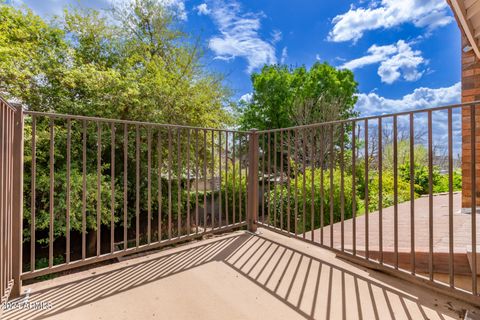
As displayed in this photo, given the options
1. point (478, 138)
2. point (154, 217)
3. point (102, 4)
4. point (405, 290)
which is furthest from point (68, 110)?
point (478, 138)

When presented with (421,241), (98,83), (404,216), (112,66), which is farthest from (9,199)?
(112,66)

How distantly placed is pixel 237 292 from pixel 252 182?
1361mm

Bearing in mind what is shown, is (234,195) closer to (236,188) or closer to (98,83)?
(236,188)

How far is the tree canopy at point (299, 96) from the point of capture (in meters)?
11.3

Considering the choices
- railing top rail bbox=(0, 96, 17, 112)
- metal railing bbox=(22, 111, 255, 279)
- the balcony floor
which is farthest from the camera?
metal railing bbox=(22, 111, 255, 279)

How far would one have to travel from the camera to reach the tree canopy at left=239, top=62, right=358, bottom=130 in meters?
11.3

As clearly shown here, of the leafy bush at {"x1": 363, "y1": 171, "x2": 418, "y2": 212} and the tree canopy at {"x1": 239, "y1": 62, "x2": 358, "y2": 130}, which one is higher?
the tree canopy at {"x1": 239, "y1": 62, "x2": 358, "y2": 130}

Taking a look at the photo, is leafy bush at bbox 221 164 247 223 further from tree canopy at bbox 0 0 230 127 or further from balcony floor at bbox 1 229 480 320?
tree canopy at bbox 0 0 230 127

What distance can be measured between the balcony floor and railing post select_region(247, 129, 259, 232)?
2.20 ft

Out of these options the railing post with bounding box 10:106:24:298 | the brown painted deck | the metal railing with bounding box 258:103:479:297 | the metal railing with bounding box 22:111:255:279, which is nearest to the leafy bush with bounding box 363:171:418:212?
the metal railing with bounding box 258:103:479:297

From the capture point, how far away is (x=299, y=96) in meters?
11.8

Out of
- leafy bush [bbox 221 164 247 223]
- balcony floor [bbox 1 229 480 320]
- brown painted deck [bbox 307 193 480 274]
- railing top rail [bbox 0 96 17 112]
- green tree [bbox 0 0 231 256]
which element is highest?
green tree [bbox 0 0 231 256]

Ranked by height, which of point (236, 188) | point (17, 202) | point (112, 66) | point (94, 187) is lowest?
point (236, 188)

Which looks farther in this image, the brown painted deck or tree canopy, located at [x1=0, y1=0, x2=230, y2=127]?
tree canopy, located at [x1=0, y1=0, x2=230, y2=127]
